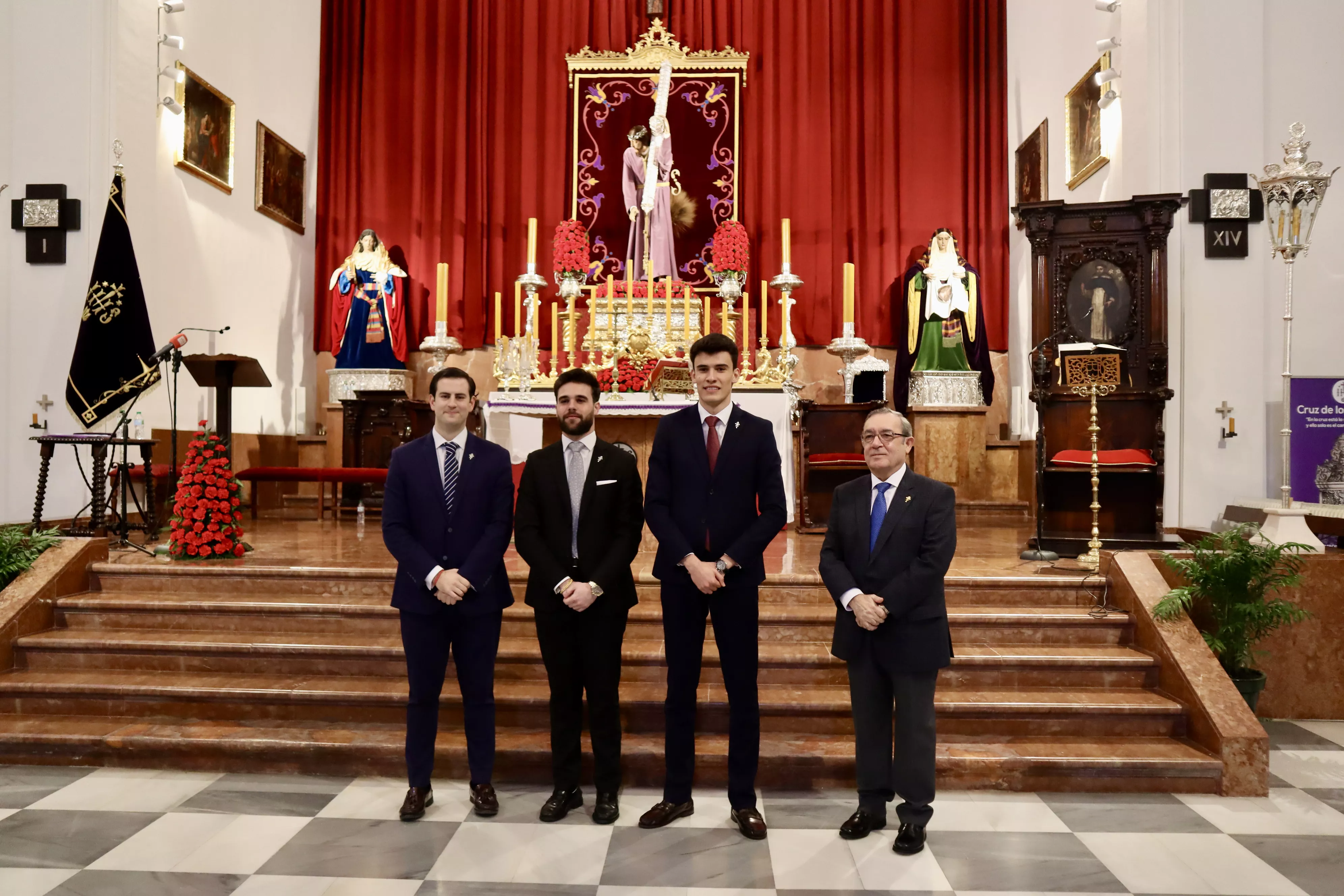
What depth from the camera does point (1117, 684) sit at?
3.94 metres

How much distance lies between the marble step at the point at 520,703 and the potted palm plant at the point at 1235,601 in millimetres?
530

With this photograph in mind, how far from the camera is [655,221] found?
8969 millimetres

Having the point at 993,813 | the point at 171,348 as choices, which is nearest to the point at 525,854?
the point at 993,813

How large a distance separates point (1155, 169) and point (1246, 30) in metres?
1.11

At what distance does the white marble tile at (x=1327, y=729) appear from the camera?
4098 mm

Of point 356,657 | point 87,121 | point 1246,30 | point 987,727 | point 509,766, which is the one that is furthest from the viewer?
point 87,121

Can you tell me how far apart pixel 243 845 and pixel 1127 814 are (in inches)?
123

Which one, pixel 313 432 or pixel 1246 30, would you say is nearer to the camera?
pixel 1246 30

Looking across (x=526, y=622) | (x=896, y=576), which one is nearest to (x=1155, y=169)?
(x=896, y=576)

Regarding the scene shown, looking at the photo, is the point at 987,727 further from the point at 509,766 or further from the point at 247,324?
the point at 247,324

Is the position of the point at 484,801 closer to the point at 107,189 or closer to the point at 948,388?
the point at 107,189

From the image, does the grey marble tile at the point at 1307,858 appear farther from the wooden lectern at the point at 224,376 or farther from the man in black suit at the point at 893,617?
the wooden lectern at the point at 224,376

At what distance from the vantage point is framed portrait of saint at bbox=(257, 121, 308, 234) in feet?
29.5

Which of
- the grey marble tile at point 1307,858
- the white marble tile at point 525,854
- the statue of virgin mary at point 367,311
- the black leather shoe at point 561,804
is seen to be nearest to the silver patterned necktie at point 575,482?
the black leather shoe at point 561,804
